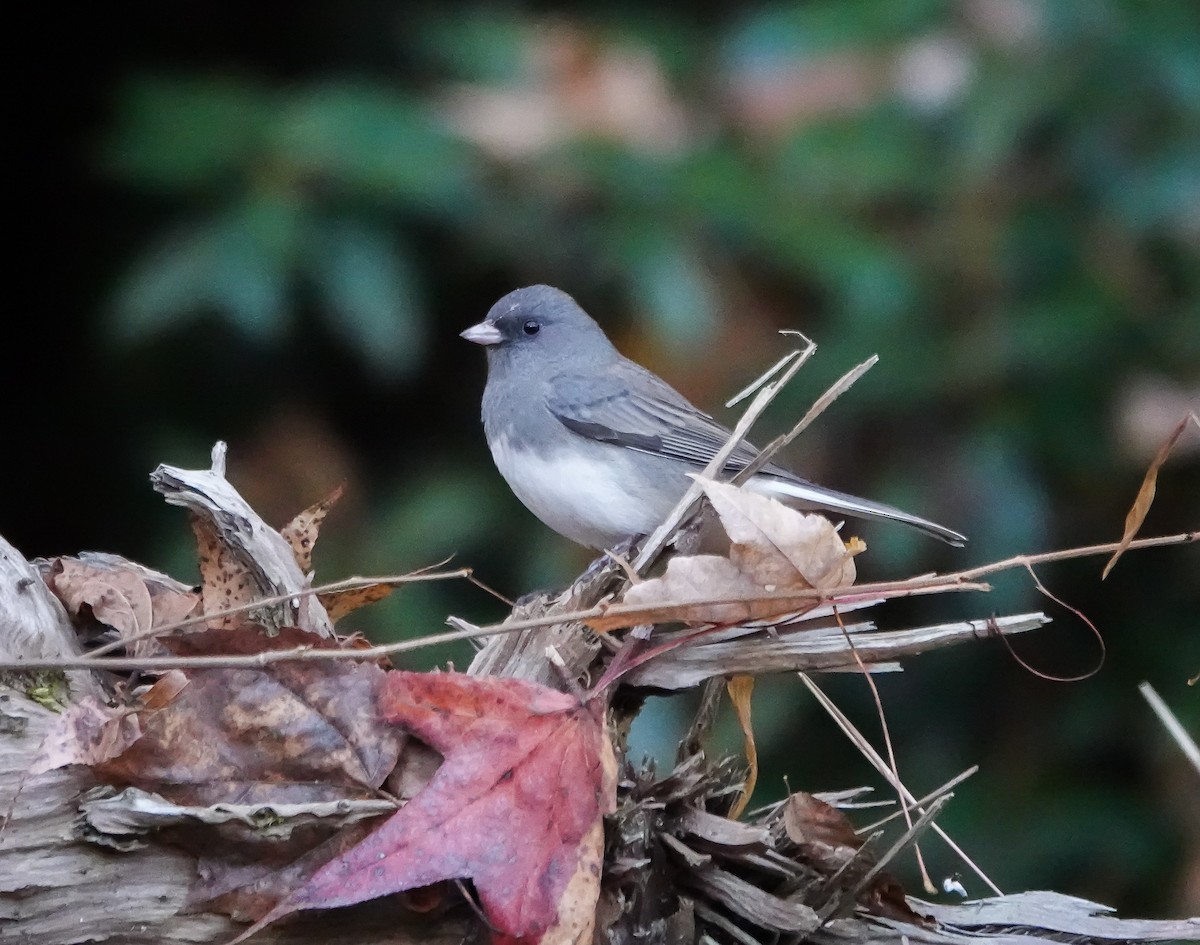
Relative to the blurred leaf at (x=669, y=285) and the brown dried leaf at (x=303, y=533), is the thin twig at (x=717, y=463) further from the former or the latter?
the blurred leaf at (x=669, y=285)

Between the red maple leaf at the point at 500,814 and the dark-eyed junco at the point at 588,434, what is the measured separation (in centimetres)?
81

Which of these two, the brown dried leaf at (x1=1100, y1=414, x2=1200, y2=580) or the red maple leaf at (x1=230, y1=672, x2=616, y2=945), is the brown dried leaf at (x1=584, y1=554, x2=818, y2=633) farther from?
the brown dried leaf at (x1=1100, y1=414, x2=1200, y2=580)

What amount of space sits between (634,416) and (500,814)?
1.18m

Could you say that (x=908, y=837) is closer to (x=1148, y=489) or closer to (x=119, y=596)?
(x=1148, y=489)

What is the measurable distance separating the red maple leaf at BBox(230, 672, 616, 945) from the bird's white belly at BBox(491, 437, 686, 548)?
0.85 meters

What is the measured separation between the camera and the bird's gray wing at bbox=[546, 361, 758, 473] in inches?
83.2

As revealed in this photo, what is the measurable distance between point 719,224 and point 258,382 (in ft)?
3.02

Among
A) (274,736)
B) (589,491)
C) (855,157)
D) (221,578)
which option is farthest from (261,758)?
(855,157)

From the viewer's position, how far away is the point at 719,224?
2.50 metres

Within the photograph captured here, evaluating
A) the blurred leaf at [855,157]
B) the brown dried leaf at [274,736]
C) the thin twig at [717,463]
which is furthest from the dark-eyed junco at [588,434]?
the brown dried leaf at [274,736]

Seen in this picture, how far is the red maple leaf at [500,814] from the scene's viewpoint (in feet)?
3.33

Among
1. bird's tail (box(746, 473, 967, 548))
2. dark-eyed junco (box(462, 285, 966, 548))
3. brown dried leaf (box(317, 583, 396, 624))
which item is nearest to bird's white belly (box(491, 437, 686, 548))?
dark-eyed junco (box(462, 285, 966, 548))

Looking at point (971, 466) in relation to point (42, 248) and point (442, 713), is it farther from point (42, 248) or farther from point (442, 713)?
point (42, 248)

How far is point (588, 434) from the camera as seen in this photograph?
210 centimetres
